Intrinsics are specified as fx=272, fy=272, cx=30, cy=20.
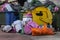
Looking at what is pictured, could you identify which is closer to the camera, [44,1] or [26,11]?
[26,11]

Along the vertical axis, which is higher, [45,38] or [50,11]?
[50,11]

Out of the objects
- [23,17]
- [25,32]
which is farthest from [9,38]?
[23,17]

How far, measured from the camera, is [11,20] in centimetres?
1216

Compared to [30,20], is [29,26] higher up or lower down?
lower down

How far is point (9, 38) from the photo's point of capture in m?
9.82

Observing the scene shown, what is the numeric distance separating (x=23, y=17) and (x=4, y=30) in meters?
1.07

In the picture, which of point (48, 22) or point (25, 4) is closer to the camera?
point (48, 22)

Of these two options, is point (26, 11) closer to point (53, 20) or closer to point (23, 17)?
point (23, 17)

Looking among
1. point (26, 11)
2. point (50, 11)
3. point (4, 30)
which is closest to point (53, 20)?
point (50, 11)

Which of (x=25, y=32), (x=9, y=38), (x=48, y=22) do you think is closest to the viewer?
A: (x=9, y=38)

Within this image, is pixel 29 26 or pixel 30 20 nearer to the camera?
pixel 29 26

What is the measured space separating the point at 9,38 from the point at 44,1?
3624mm

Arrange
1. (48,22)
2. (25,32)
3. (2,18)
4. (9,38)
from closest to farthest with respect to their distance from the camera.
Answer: (9,38) → (25,32) → (48,22) → (2,18)

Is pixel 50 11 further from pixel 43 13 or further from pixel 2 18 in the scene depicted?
pixel 2 18
